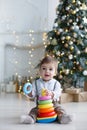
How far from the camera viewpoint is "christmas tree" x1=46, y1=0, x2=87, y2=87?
16.5 feet

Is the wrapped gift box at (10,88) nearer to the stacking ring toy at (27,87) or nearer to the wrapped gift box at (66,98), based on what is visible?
the wrapped gift box at (66,98)

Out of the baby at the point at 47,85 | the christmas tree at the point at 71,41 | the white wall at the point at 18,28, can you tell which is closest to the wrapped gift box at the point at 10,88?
the white wall at the point at 18,28

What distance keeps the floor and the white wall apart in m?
1.23

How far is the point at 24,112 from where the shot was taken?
155 inches

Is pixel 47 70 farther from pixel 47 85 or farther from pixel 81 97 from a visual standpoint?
pixel 81 97

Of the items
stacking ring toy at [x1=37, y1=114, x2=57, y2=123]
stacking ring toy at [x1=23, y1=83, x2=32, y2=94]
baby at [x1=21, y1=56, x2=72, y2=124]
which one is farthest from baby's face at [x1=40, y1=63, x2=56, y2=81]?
stacking ring toy at [x1=37, y1=114, x2=57, y2=123]

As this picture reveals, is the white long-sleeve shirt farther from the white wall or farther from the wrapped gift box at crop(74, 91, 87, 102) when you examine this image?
→ the white wall

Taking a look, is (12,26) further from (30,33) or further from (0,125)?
(0,125)

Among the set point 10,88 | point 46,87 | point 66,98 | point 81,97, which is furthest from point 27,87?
point 10,88

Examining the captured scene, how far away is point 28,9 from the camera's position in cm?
633

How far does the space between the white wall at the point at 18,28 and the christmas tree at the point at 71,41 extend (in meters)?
1.11

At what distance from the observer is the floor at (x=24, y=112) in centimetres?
315

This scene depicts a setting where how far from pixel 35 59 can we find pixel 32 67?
0.16 metres

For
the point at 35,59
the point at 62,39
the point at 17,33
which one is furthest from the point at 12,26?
the point at 62,39
